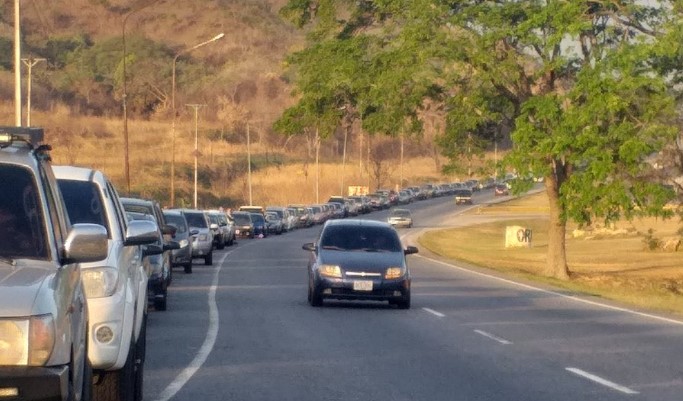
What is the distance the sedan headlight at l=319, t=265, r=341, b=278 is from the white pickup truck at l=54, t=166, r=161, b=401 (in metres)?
10.5

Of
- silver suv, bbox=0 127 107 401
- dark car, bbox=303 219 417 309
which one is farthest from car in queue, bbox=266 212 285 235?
silver suv, bbox=0 127 107 401

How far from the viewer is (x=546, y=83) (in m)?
42.6

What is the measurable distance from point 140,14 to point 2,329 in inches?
5899

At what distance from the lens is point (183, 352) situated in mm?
16078

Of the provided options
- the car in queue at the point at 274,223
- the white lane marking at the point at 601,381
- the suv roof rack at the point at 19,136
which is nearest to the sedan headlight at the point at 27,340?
the suv roof rack at the point at 19,136

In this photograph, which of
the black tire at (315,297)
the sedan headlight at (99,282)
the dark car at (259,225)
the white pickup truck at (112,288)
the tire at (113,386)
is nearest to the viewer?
the white pickup truck at (112,288)

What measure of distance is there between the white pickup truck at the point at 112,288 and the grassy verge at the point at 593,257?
52.2ft

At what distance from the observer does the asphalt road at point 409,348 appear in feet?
42.8

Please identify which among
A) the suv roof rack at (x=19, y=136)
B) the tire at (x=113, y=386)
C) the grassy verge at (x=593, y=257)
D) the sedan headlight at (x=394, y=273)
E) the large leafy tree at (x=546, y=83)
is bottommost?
the grassy verge at (x=593, y=257)

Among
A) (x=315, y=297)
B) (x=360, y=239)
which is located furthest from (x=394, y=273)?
(x=360, y=239)

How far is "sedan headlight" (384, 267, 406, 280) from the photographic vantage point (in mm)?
23672

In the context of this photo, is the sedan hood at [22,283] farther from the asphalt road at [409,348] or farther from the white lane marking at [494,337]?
the white lane marking at [494,337]

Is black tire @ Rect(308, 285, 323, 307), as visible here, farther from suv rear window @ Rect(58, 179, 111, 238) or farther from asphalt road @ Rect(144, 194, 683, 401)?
suv rear window @ Rect(58, 179, 111, 238)

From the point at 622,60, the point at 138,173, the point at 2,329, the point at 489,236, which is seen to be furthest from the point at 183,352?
the point at 138,173
